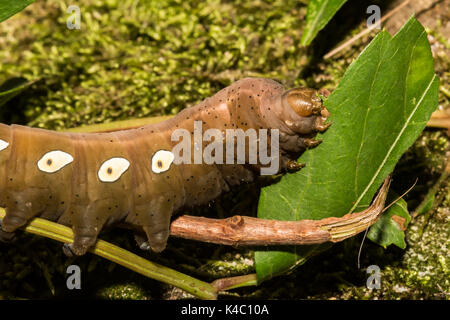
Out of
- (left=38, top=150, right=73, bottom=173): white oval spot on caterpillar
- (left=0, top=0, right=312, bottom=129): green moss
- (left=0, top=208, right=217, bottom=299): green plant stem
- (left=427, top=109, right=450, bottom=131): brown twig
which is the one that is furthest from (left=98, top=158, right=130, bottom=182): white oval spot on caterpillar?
(left=427, top=109, right=450, bottom=131): brown twig

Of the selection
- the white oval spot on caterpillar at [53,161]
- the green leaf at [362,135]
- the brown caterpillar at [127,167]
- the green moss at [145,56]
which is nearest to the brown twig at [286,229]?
the green leaf at [362,135]

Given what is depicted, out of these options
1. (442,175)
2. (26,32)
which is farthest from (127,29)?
(442,175)

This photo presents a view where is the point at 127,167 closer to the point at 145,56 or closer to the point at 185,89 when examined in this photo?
the point at 185,89

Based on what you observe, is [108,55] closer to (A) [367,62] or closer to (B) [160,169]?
(B) [160,169]

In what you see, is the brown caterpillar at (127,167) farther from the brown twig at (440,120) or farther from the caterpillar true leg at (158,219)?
the brown twig at (440,120)

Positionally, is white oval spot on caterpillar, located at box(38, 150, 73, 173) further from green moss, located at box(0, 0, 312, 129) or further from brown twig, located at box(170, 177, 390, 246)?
green moss, located at box(0, 0, 312, 129)

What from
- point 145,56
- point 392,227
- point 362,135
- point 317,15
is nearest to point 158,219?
point 362,135

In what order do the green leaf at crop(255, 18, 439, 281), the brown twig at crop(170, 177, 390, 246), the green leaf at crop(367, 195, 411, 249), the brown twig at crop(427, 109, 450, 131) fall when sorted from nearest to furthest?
the green leaf at crop(255, 18, 439, 281)
the brown twig at crop(170, 177, 390, 246)
the green leaf at crop(367, 195, 411, 249)
the brown twig at crop(427, 109, 450, 131)
